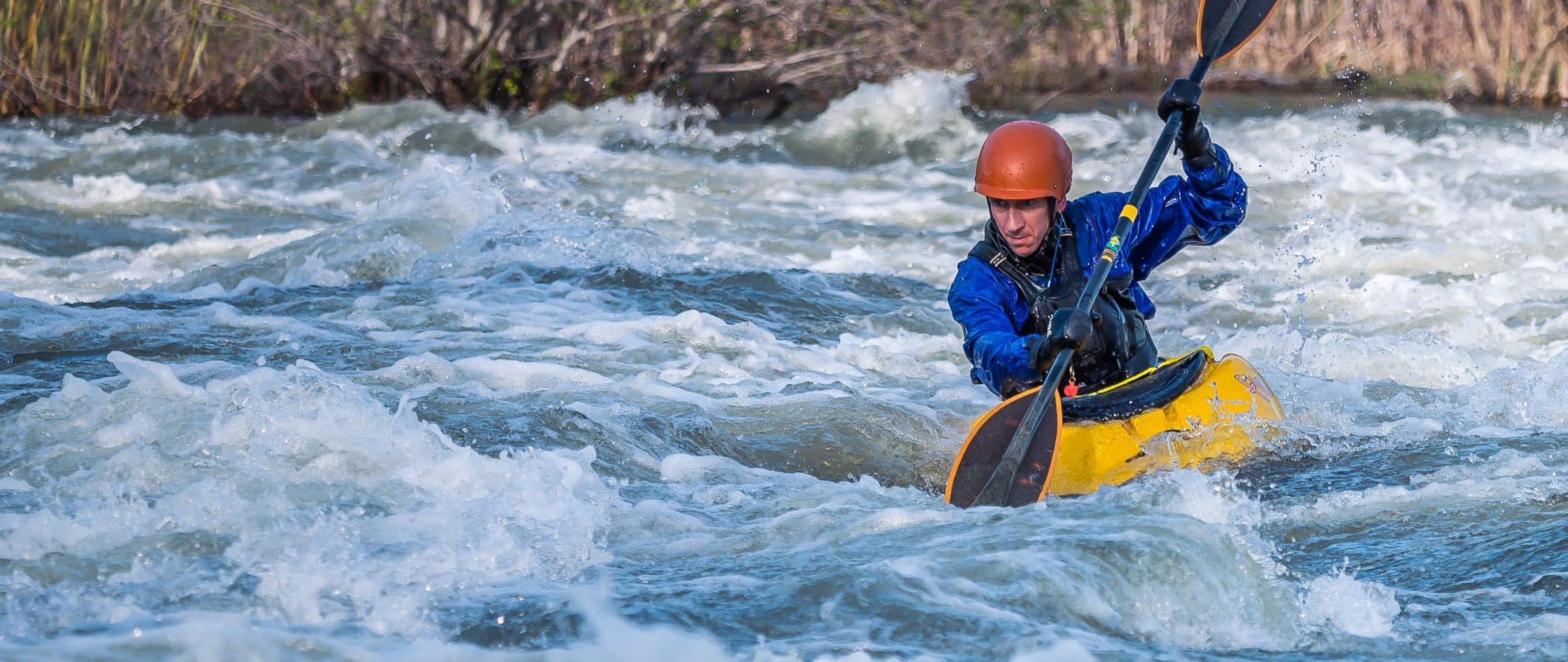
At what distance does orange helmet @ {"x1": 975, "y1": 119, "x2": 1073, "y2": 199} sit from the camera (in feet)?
13.7

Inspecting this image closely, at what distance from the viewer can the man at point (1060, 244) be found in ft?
13.7

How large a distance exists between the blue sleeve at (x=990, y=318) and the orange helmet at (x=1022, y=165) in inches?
8.6

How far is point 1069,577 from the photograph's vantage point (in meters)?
3.27

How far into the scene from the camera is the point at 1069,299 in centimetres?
427

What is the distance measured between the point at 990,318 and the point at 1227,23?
1.62 m

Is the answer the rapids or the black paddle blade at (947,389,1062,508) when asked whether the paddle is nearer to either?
the black paddle blade at (947,389,1062,508)

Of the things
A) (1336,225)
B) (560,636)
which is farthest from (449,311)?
(1336,225)

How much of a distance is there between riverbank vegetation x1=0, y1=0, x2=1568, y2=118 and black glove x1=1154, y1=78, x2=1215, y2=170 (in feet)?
27.3

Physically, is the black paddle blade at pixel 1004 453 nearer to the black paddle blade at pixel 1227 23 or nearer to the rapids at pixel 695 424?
the rapids at pixel 695 424

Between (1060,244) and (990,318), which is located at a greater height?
(1060,244)

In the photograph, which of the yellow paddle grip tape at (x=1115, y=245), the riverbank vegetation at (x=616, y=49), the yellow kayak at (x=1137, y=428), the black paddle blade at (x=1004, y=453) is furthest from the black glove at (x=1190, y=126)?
the riverbank vegetation at (x=616, y=49)

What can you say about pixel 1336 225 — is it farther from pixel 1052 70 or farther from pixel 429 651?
pixel 429 651

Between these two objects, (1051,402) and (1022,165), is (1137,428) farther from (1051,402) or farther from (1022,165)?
(1022,165)

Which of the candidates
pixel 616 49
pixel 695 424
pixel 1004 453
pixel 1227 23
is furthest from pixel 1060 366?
pixel 616 49
